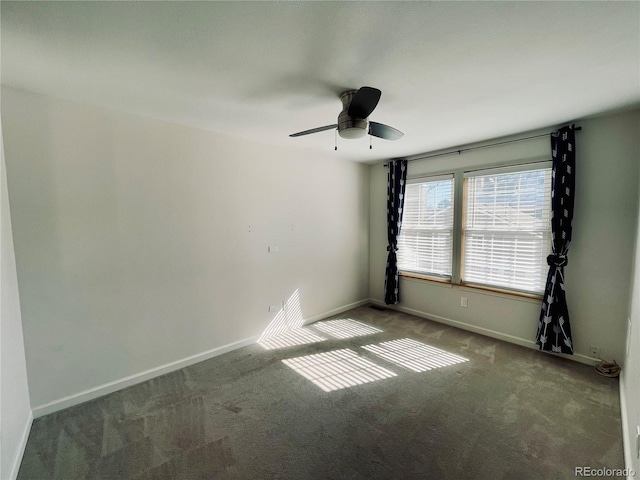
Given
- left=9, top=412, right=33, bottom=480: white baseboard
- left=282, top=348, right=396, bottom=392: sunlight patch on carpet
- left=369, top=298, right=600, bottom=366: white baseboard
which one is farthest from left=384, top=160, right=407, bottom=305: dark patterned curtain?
left=9, top=412, right=33, bottom=480: white baseboard

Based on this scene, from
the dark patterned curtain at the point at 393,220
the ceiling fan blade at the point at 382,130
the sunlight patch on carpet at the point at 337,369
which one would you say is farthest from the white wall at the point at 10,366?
the dark patterned curtain at the point at 393,220

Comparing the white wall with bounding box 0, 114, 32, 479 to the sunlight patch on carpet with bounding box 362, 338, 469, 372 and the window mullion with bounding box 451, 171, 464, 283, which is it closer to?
the sunlight patch on carpet with bounding box 362, 338, 469, 372

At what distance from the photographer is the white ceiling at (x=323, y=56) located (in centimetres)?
120

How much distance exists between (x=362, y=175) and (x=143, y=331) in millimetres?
3654

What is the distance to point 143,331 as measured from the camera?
2.44 meters

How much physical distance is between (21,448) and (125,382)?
0.70m

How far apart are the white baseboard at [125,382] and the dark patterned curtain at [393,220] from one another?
235cm

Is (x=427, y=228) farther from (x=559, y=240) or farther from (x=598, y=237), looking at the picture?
(x=598, y=237)

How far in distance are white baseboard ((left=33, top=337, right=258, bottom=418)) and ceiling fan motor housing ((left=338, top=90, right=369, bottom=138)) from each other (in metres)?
2.57

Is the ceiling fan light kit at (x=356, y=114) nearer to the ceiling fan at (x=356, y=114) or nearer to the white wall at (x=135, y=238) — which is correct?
the ceiling fan at (x=356, y=114)

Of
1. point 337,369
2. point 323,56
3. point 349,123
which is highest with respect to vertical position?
point 323,56

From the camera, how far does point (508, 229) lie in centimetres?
311

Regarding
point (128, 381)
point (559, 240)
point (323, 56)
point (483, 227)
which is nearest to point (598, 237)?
point (559, 240)

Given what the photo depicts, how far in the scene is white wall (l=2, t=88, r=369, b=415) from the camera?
1.96 m
